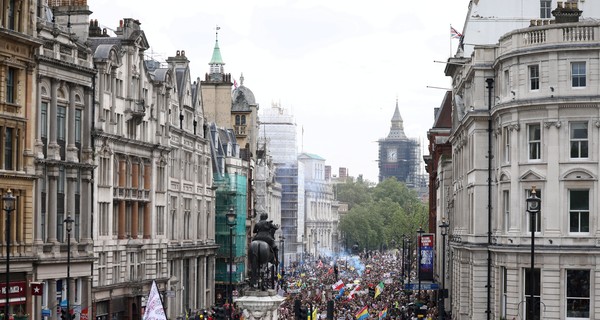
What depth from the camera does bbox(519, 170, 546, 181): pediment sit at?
60.7 m

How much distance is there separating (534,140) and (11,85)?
72.4ft

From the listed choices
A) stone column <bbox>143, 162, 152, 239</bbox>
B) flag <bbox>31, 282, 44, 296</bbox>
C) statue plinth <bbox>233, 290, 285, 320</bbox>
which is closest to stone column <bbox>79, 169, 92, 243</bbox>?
flag <bbox>31, 282, 44, 296</bbox>

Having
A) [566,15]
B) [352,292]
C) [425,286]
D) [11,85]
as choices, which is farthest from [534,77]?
[352,292]

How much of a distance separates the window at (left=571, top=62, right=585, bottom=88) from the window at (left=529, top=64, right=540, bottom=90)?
157 centimetres

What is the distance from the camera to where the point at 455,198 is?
84.6 metres

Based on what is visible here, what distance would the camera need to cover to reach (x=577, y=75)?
60188 millimetres

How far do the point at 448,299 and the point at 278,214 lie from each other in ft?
335

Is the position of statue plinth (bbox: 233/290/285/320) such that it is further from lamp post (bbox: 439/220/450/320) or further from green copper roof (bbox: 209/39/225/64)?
green copper roof (bbox: 209/39/225/64)

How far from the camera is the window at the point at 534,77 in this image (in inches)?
2411

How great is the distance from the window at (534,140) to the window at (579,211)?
2135 mm

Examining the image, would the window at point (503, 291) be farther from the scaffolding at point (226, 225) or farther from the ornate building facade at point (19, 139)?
the scaffolding at point (226, 225)

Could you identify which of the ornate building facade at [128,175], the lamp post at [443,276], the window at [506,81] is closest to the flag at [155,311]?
the window at [506,81]

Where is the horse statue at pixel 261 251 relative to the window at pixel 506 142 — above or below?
below

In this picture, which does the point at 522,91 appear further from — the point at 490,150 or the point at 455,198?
the point at 455,198
